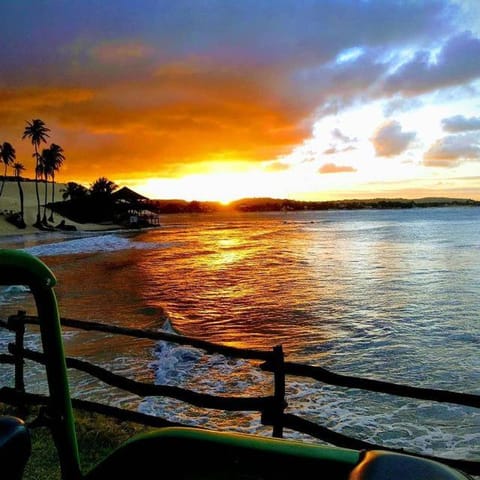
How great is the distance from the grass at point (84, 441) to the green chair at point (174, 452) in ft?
11.2

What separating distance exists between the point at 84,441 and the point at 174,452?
429cm

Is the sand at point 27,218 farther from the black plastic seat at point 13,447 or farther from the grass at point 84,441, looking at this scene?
the black plastic seat at point 13,447

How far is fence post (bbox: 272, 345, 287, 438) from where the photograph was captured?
5.06 m

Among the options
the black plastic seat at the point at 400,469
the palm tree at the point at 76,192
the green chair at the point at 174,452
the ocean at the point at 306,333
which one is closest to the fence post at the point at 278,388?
the ocean at the point at 306,333

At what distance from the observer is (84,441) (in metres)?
5.51

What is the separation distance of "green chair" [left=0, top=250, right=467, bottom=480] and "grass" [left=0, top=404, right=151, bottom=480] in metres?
3.43

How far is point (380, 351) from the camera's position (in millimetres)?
12172

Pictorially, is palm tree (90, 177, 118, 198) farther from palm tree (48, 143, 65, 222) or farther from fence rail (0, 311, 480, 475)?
fence rail (0, 311, 480, 475)

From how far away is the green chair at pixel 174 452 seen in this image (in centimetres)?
158

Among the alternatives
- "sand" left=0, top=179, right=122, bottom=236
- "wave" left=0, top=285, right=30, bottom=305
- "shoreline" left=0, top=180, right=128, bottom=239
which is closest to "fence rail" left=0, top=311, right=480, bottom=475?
"wave" left=0, top=285, right=30, bottom=305

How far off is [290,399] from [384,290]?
14.8 meters

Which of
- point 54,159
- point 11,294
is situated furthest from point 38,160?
point 11,294

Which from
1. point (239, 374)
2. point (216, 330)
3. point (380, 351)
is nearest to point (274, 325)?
point (216, 330)

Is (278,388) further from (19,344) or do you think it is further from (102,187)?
(102,187)
